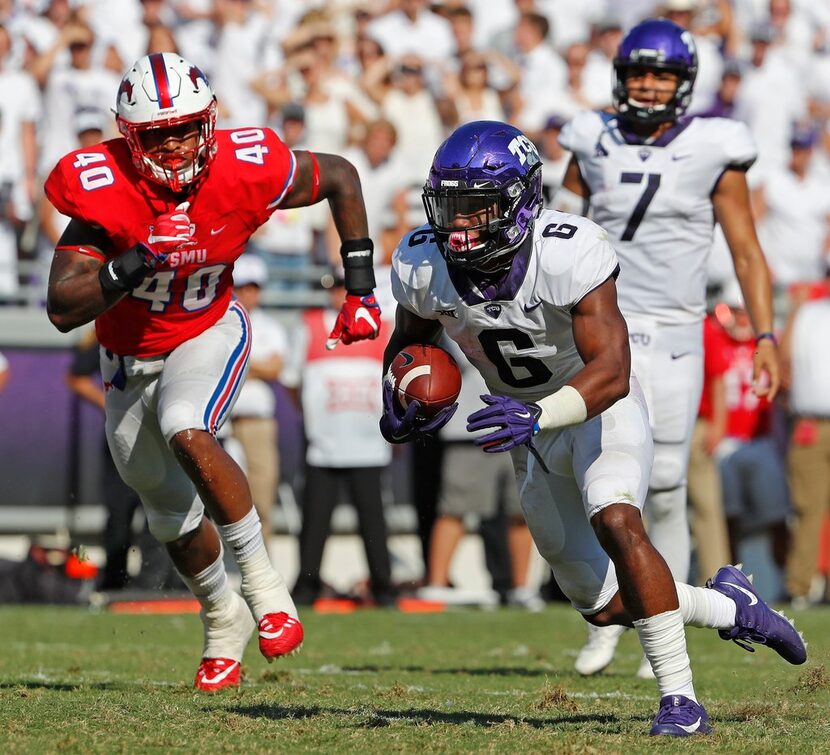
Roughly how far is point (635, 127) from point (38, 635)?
3.74 metres

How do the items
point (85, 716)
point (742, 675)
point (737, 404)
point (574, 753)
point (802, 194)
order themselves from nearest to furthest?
1. point (574, 753)
2. point (85, 716)
3. point (742, 675)
4. point (737, 404)
5. point (802, 194)

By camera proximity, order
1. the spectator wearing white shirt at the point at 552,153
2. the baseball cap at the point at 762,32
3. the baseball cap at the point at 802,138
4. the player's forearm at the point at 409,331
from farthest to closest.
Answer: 1. the baseball cap at the point at 762,32
2. the baseball cap at the point at 802,138
3. the spectator wearing white shirt at the point at 552,153
4. the player's forearm at the point at 409,331

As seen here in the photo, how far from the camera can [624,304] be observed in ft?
19.6

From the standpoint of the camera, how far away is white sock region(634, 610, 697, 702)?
4.07m

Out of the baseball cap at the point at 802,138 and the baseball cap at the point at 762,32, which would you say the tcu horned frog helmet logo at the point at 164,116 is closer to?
the baseball cap at the point at 802,138

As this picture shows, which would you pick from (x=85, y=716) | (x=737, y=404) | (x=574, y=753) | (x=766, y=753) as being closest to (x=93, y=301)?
(x=85, y=716)

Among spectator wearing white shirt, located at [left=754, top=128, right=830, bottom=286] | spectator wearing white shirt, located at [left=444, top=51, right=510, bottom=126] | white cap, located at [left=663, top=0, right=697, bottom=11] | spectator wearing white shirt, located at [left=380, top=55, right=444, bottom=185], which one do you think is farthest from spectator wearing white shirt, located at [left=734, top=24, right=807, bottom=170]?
spectator wearing white shirt, located at [left=380, top=55, right=444, bottom=185]

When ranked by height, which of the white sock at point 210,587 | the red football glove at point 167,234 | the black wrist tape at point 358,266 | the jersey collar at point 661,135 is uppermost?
the jersey collar at point 661,135

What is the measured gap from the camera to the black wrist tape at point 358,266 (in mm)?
5332

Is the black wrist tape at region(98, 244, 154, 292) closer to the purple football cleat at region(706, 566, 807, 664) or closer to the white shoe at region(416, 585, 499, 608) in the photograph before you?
the purple football cleat at region(706, 566, 807, 664)

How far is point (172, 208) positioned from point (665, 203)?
192 centimetres

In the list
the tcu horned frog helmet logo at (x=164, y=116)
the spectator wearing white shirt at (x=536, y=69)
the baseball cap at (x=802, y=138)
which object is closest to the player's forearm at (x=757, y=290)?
the tcu horned frog helmet logo at (x=164, y=116)

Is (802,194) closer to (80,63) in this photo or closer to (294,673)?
(80,63)

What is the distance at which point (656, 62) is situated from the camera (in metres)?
5.83
